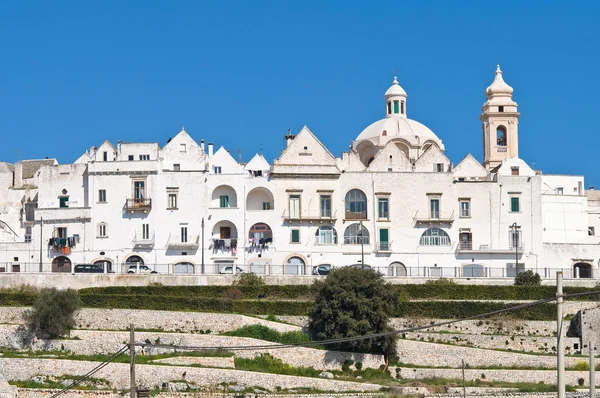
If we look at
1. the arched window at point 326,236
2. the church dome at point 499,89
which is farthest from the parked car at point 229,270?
the church dome at point 499,89

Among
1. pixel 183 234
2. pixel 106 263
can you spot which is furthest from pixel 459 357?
A: pixel 106 263

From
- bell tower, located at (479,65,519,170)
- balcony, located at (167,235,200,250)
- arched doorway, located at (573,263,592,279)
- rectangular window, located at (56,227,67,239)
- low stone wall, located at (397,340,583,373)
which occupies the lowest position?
low stone wall, located at (397,340,583,373)

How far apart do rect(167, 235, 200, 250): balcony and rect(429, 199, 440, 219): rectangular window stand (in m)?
15.0

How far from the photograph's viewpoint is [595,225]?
294 feet

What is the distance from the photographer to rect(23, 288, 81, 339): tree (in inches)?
2441

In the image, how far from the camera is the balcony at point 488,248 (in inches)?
3103

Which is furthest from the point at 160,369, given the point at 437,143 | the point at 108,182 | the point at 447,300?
the point at 437,143

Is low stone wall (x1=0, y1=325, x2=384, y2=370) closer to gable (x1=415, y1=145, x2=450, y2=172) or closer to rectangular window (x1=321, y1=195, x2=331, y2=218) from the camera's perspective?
rectangular window (x1=321, y1=195, x2=331, y2=218)

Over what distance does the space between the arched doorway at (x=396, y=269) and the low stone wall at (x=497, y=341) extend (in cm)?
1359

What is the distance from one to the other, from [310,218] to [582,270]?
17.8 metres

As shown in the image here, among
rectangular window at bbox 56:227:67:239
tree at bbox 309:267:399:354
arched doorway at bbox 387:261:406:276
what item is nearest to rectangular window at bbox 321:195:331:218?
arched doorway at bbox 387:261:406:276

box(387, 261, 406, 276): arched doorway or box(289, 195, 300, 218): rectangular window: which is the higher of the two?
box(289, 195, 300, 218): rectangular window

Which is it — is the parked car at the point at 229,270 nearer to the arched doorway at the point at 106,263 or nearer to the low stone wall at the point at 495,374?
the arched doorway at the point at 106,263

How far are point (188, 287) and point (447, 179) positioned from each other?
1965cm
